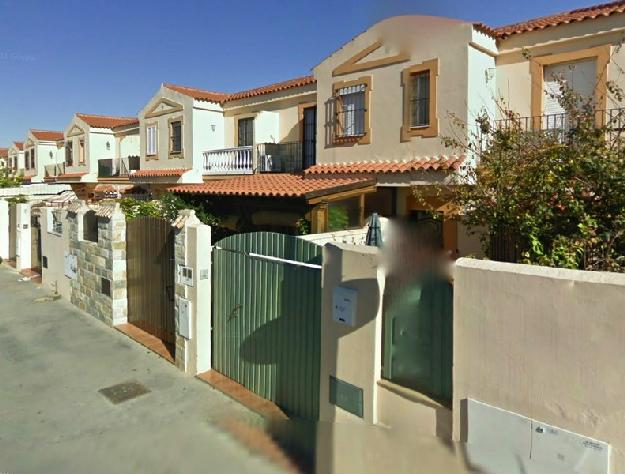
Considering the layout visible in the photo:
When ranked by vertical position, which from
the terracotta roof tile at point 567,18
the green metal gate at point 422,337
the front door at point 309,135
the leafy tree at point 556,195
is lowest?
Answer: the green metal gate at point 422,337

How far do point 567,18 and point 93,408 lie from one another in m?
12.4

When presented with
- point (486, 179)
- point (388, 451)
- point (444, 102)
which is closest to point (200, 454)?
point (388, 451)

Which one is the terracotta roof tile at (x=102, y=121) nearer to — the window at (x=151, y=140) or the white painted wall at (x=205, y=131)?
the window at (x=151, y=140)

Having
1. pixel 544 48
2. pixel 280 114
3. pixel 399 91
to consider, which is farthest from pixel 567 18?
pixel 280 114

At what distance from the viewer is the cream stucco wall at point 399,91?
450 inches

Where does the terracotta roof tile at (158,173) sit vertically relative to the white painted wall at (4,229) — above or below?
above

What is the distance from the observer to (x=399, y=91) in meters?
12.7

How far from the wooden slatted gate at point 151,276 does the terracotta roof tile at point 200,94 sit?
1229 cm

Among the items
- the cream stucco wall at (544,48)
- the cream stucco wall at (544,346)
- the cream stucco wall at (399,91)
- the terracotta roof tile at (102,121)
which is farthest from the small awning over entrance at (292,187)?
the terracotta roof tile at (102,121)

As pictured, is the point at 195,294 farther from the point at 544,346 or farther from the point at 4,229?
the point at 4,229

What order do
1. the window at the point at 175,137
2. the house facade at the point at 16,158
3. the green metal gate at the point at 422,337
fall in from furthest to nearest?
the house facade at the point at 16,158 < the window at the point at 175,137 < the green metal gate at the point at 422,337

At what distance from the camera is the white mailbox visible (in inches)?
184

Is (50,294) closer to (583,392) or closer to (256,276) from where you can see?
(256,276)

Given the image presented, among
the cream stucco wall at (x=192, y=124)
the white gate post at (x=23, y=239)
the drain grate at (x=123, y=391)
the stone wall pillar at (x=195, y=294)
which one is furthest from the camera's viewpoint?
the cream stucco wall at (x=192, y=124)
